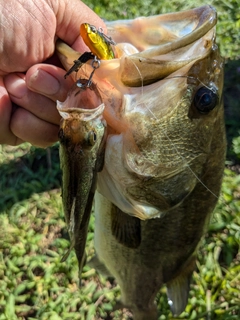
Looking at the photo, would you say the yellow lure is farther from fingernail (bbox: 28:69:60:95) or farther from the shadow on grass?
the shadow on grass

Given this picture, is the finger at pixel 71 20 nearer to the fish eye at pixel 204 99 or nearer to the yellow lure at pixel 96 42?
the yellow lure at pixel 96 42

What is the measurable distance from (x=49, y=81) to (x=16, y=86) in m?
0.30

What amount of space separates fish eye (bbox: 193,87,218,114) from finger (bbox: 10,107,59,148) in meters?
0.67

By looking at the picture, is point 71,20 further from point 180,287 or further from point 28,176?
point 28,176

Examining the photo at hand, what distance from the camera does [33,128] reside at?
5.65 feet

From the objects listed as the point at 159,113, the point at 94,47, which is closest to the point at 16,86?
the point at 94,47

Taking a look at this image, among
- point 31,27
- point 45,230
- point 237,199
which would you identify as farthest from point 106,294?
point 31,27

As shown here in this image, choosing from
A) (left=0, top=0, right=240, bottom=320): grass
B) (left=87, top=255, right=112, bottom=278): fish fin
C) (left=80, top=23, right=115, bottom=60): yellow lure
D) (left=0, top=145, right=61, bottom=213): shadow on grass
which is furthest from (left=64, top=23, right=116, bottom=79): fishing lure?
(left=0, top=145, right=61, bottom=213): shadow on grass

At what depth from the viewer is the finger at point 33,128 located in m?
1.71

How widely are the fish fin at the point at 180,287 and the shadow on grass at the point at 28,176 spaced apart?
135 cm

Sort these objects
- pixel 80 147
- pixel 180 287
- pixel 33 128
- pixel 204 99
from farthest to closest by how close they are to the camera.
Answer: pixel 180 287 < pixel 33 128 < pixel 204 99 < pixel 80 147

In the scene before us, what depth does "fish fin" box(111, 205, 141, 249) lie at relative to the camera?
62.8 inches

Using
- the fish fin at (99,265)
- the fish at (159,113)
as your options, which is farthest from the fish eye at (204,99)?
the fish fin at (99,265)

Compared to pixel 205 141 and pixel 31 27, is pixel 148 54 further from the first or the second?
pixel 31 27
